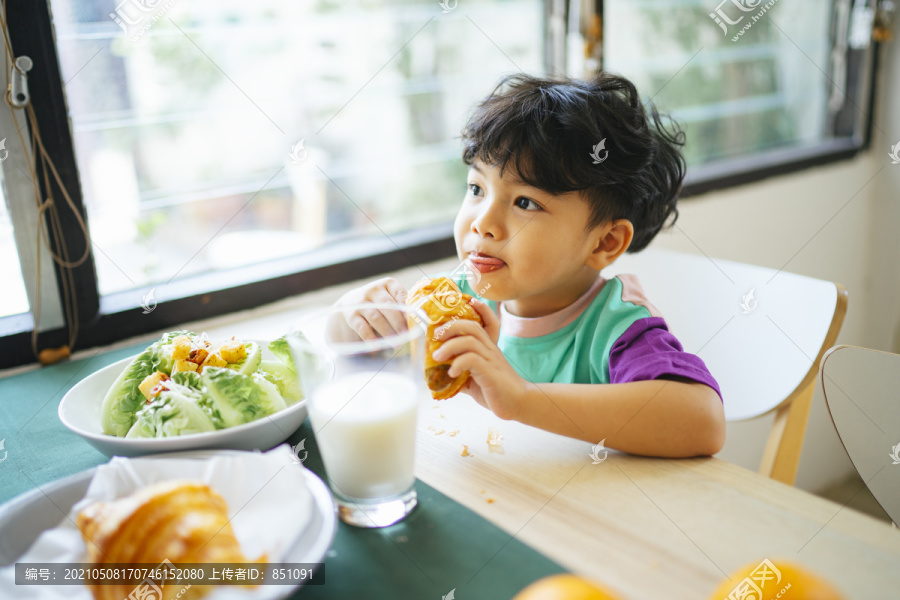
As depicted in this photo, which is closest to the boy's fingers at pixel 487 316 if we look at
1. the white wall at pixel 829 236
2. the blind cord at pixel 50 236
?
the blind cord at pixel 50 236

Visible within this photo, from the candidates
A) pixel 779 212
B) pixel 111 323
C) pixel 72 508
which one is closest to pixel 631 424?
pixel 72 508

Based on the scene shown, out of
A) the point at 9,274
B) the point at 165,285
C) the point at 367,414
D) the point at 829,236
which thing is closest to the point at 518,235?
the point at 367,414

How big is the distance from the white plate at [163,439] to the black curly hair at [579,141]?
0.48 meters

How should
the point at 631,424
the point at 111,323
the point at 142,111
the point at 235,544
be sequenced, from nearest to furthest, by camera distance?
1. the point at 235,544
2. the point at 631,424
3. the point at 111,323
4. the point at 142,111

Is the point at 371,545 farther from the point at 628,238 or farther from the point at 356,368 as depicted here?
the point at 628,238

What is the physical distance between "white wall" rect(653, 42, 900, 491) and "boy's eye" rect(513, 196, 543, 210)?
1331 millimetres

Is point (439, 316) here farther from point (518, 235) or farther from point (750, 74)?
point (750, 74)

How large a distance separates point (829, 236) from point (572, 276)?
1.98 meters

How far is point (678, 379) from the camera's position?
86 cm

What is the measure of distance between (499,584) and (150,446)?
377mm

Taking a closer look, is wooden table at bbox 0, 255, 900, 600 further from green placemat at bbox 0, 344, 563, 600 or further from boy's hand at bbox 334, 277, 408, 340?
boy's hand at bbox 334, 277, 408, 340

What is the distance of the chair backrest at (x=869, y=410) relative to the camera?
0.87 metres

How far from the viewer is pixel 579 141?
3.19ft

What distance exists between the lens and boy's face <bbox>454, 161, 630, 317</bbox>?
99cm
